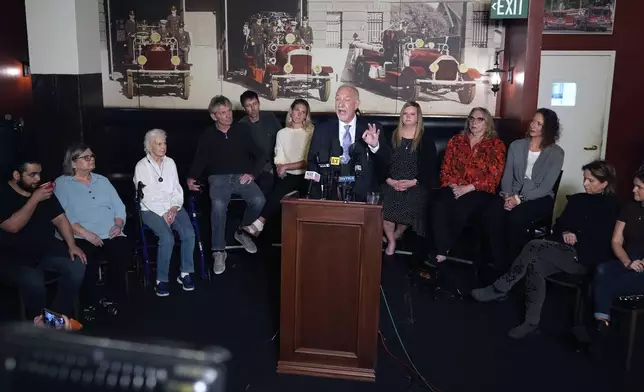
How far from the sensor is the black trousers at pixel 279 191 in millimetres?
5438

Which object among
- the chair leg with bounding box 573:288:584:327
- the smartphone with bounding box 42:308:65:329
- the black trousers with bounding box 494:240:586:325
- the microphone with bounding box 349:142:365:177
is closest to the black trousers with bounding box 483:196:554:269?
the black trousers with bounding box 494:240:586:325

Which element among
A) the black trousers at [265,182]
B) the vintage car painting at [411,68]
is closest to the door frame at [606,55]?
the vintage car painting at [411,68]

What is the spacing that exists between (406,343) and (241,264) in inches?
80.2

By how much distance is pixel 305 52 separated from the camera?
6.95 meters

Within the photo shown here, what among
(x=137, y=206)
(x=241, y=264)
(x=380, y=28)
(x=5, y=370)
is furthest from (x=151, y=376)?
(x=380, y=28)

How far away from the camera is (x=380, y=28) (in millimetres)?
6855

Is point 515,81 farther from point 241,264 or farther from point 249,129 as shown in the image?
point 241,264

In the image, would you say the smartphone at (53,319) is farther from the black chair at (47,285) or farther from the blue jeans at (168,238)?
the blue jeans at (168,238)

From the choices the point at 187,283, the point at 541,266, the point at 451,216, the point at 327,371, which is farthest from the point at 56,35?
the point at 541,266

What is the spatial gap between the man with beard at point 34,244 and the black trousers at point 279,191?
1.86 metres

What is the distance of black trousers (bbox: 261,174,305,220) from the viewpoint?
5438mm

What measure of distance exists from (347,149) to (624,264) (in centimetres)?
190

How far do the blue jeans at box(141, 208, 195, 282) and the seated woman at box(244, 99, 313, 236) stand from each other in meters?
0.88

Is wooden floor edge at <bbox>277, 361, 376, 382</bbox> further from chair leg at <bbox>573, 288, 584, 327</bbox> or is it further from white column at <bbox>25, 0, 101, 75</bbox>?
white column at <bbox>25, 0, 101, 75</bbox>
